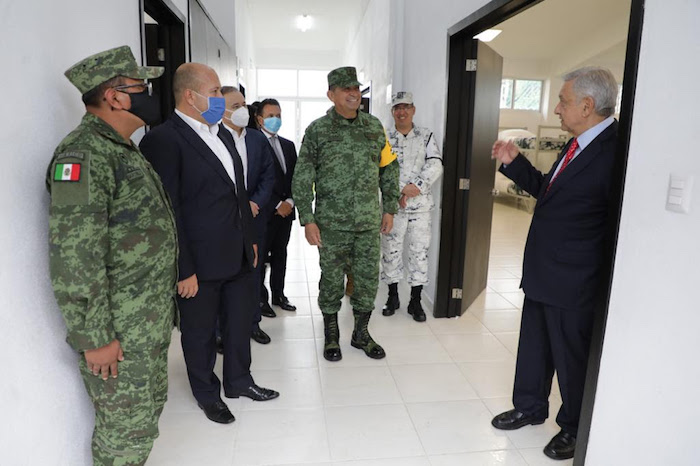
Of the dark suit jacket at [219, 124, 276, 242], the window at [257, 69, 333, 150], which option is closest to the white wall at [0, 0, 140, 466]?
the dark suit jacket at [219, 124, 276, 242]

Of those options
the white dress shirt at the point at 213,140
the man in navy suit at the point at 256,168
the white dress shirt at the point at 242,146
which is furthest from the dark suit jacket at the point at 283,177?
the white dress shirt at the point at 213,140

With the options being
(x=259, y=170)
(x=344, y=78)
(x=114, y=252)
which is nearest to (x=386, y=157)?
(x=344, y=78)

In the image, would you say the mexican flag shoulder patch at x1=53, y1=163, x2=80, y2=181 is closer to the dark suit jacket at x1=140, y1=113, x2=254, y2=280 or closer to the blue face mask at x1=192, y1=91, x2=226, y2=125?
the dark suit jacket at x1=140, y1=113, x2=254, y2=280

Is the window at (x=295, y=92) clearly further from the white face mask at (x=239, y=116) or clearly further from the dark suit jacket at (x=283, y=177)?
the white face mask at (x=239, y=116)

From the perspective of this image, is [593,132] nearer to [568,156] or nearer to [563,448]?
[568,156]

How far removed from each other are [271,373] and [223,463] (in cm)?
76

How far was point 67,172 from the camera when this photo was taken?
128 cm

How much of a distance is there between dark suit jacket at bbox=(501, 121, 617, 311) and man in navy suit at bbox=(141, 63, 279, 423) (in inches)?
49.4

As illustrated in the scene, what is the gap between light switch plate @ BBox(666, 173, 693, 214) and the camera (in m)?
1.31

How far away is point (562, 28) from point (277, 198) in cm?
719

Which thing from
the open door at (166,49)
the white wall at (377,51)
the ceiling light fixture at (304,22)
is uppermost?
the ceiling light fixture at (304,22)

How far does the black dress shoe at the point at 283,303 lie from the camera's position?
11.9ft

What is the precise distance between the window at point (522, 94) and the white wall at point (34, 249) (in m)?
9.67

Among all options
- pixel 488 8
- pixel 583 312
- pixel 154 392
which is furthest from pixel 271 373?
pixel 488 8
